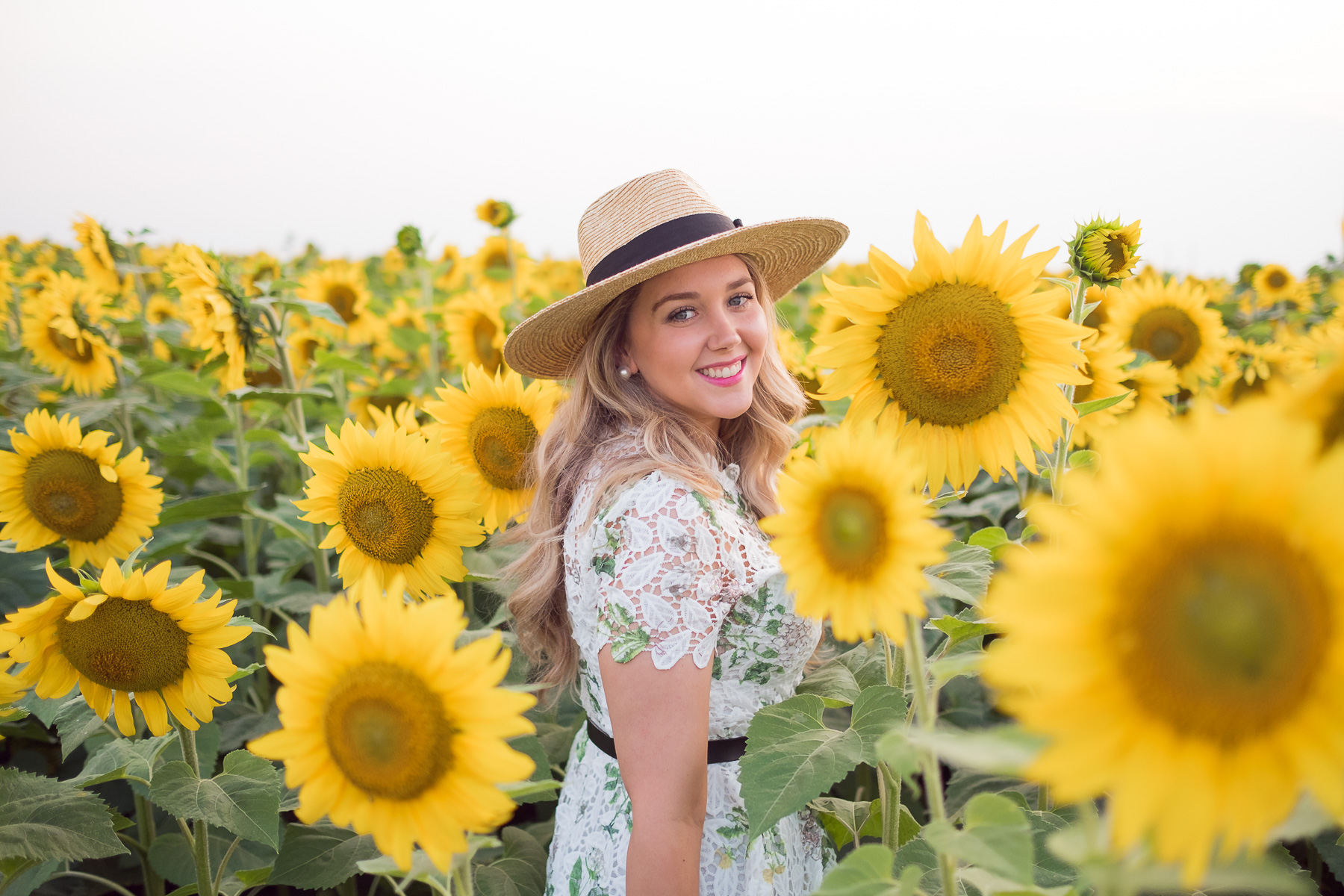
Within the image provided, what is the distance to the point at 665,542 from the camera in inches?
71.4

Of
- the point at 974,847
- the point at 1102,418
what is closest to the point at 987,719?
the point at 1102,418

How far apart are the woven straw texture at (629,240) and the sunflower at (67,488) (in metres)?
1.18

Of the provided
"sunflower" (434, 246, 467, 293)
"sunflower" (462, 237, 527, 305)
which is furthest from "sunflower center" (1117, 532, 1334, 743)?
"sunflower" (434, 246, 467, 293)

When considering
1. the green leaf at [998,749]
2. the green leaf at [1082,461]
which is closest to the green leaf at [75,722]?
the green leaf at [998,749]

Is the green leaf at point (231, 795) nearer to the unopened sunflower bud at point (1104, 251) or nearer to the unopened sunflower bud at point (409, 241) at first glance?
the unopened sunflower bud at point (1104, 251)

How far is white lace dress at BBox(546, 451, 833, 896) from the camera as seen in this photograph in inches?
70.0

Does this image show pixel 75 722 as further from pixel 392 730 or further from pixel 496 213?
pixel 496 213

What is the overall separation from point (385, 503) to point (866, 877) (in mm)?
1479

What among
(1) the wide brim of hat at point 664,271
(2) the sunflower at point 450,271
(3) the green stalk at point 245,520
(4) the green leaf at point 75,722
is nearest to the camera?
(4) the green leaf at point 75,722

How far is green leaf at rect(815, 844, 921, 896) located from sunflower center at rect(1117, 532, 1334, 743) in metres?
0.44

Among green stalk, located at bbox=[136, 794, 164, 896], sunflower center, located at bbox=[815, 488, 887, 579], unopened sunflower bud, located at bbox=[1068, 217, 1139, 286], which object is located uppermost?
unopened sunflower bud, located at bbox=[1068, 217, 1139, 286]

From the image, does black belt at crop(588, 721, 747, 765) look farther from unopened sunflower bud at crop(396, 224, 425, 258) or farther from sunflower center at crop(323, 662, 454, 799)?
unopened sunflower bud at crop(396, 224, 425, 258)

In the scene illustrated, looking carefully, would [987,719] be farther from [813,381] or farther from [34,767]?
[34,767]

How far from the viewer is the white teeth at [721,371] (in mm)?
2164
